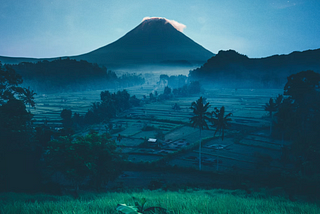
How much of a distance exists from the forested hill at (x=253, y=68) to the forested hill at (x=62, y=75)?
54916 millimetres

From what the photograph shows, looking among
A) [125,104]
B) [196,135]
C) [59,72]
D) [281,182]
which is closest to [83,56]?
[59,72]

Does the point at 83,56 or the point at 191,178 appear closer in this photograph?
the point at 191,178

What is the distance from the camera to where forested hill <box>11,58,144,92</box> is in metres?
76.4

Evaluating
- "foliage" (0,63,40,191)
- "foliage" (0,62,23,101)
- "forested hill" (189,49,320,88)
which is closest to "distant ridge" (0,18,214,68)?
"forested hill" (189,49,320,88)

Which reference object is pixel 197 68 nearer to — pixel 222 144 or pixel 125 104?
pixel 125 104

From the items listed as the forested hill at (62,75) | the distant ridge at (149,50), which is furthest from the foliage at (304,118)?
the distant ridge at (149,50)

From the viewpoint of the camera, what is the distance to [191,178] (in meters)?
22.1

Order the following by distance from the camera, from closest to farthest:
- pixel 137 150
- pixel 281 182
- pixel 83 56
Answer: pixel 281 182 < pixel 137 150 < pixel 83 56

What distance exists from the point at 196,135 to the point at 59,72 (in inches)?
2708

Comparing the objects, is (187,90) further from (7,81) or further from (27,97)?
(7,81)

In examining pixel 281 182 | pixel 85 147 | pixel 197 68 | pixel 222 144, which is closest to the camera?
pixel 85 147

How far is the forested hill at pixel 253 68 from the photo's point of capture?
85006mm

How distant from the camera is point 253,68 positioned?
107375mm

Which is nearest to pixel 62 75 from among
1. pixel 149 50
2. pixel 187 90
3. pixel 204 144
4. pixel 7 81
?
pixel 149 50
